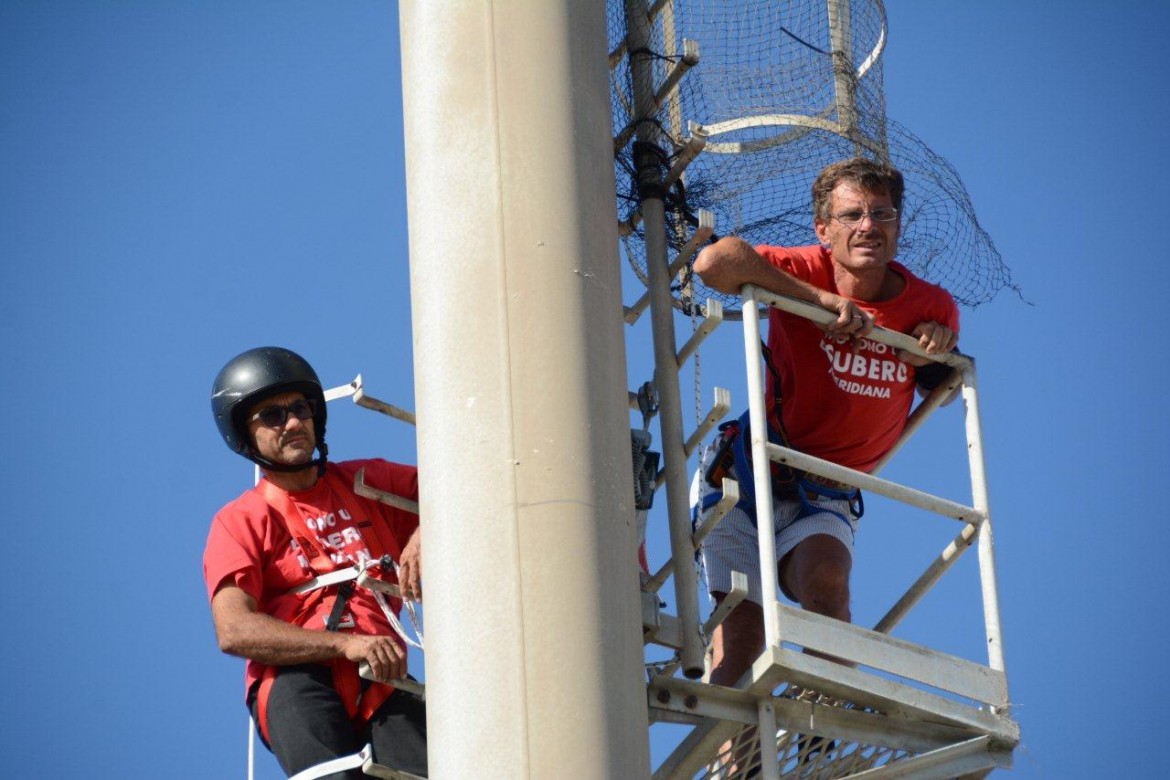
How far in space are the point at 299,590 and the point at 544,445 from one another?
2.28 meters

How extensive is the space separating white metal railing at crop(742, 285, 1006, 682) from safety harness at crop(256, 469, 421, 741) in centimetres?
182

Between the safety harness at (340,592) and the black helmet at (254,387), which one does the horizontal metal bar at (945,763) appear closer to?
the safety harness at (340,592)

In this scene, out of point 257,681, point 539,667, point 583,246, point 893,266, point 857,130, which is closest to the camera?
point 539,667

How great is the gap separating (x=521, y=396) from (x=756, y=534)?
2505mm

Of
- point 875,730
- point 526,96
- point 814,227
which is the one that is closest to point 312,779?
point 875,730

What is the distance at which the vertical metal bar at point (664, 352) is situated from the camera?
10.7 meters

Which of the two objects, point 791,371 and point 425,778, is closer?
point 425,778

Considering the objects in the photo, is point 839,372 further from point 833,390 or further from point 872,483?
point 872,483

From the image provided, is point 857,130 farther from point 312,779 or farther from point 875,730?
point 312,779

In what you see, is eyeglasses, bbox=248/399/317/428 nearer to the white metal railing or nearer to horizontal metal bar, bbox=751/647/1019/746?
the white metal railing

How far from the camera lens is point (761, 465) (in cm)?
1049

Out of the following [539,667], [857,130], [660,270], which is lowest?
[539,667]

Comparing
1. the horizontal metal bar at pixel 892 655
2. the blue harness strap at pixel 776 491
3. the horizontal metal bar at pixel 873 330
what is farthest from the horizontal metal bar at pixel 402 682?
the horizontal metal bar at pixel 873 330

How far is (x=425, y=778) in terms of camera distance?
1056 centimetres
